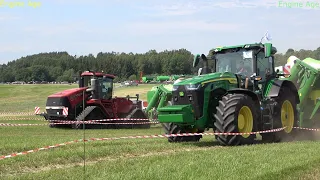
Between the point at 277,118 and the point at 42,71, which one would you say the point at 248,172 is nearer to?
the point at 277,118

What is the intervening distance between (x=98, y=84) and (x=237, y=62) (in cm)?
1001

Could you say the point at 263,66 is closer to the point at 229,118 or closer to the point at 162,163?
the point at 229,118

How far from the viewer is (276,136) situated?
12195 millimetres

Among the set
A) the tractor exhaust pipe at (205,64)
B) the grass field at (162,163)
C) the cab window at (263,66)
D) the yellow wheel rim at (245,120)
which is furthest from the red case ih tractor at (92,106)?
the grass field at (162,163)

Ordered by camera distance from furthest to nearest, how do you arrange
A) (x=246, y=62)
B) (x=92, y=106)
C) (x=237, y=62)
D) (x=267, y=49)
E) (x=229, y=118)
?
(x=92, y=106), (x=237, y=62), (x=246, y=62), (x=267, y=49), (x=229, y=118)

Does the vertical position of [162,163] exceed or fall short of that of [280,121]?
it falls short

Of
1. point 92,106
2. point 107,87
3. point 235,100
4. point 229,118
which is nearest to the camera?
point 229,118

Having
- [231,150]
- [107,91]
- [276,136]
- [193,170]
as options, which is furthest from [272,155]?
[107,91]

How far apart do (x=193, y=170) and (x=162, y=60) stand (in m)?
93.5

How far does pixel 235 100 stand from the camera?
10.5 m

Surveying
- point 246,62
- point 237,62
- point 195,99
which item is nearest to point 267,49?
point 246,62

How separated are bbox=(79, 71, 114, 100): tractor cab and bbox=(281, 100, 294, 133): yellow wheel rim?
10264 mm

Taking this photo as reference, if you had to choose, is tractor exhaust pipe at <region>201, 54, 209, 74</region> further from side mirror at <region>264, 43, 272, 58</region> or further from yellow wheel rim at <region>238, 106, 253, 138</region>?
yellow wheel rim at <region>238, 106, 253, 138</region>

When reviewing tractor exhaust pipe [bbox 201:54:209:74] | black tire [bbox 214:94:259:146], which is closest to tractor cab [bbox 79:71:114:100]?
tractor exhaust pipe [bbox 201:54:209:74]
